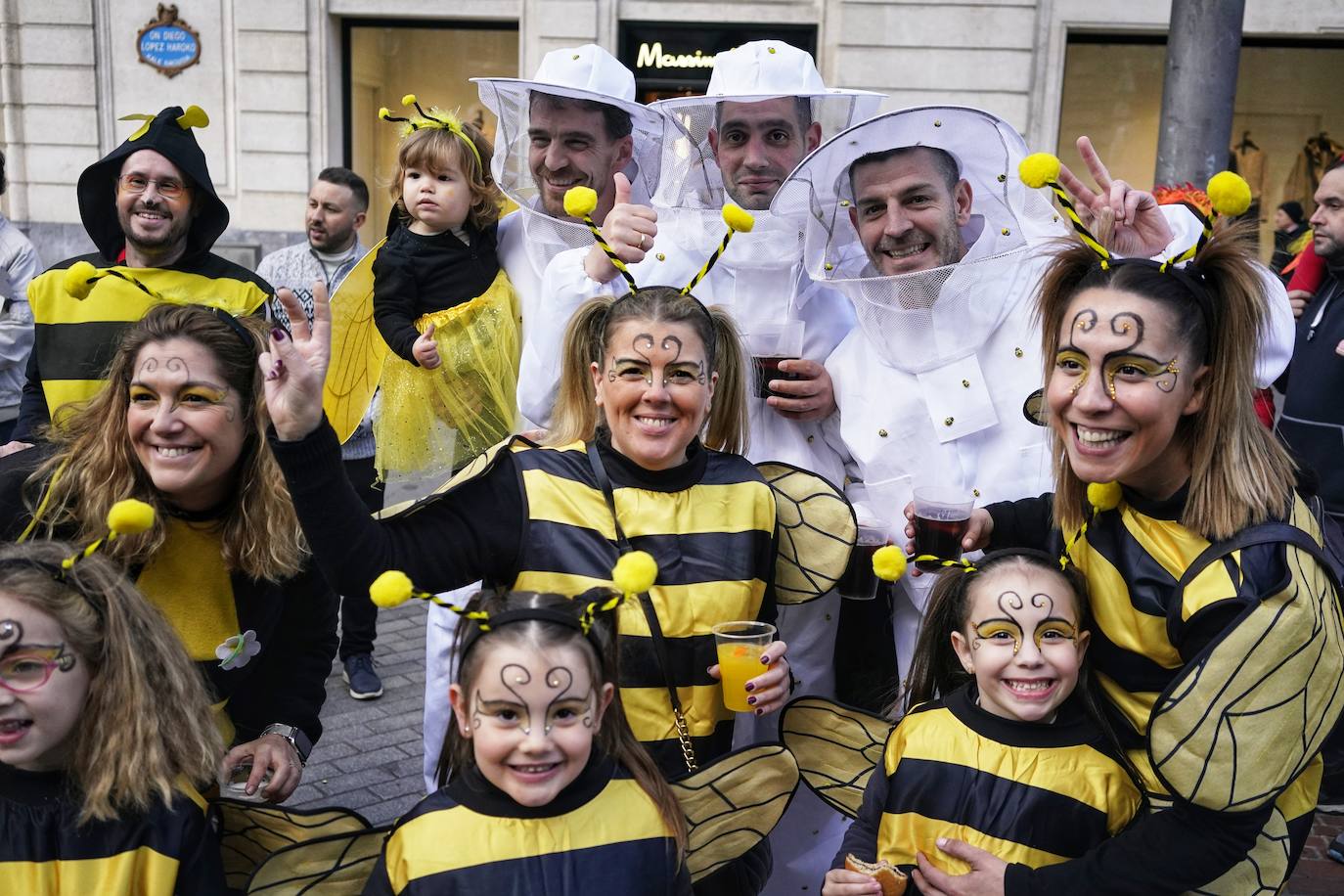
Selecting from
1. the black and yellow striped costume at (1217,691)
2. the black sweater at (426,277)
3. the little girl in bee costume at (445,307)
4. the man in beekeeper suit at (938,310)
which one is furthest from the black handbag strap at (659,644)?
the black sweater at (426,277)

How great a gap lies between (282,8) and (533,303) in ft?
28.3

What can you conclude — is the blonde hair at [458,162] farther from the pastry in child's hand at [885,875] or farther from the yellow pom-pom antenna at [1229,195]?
the pastry in child's hand at [885,875]

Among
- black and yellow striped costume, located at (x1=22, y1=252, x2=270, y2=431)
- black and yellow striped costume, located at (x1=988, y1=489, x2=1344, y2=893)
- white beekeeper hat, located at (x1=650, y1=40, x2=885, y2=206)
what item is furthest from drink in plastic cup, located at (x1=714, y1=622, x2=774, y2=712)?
black and yellow striped costume, located at (x1=22, y1=252, x2=270, y2=431)

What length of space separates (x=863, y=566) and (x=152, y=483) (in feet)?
5.47

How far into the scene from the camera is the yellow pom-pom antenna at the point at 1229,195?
2381mm

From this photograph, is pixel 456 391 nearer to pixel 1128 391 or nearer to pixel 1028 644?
pixel 1028 644

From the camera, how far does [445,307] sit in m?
4.73

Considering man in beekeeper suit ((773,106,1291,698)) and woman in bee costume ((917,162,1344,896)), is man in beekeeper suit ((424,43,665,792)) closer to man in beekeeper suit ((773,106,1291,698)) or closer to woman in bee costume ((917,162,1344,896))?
man in beekeeper suit ((773,106,1291,698))

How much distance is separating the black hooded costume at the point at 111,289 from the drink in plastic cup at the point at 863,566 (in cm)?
188

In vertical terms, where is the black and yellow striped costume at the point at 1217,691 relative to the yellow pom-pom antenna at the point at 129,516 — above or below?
below

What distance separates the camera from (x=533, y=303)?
4.27 meters

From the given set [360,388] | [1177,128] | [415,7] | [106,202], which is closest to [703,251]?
[360,388]

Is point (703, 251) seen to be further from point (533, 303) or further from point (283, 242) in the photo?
point (283, 242)

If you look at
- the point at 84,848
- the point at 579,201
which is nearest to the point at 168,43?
the point at 579,201
